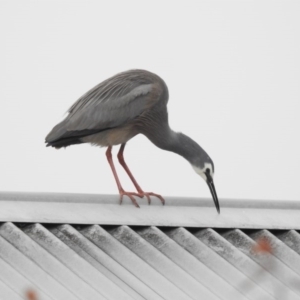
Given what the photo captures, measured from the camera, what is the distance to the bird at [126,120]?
9.66 metres

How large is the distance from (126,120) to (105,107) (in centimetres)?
28

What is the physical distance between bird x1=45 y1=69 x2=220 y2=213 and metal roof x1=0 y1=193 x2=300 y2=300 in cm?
189

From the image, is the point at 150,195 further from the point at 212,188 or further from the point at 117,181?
the point at 212,188

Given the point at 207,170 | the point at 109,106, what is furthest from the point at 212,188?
the point at 109,106

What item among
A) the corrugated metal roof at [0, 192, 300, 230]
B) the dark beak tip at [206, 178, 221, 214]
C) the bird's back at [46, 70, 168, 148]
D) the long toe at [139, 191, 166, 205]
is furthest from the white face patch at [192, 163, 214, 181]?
the corrugated metal roof at [0, 192, 300, 230]

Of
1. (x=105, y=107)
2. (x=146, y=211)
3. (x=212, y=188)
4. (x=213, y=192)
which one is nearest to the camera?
(x=146, y=211)

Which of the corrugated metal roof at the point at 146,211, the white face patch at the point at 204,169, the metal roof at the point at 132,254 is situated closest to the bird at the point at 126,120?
the white face patch at the point at 204,169

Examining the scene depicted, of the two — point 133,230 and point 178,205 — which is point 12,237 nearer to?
point 133,230

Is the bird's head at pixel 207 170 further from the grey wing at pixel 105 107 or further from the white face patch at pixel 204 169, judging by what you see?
the grey wing at pixel 105 107

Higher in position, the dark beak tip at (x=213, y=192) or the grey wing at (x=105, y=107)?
the grey wing at (x=105, y=107)

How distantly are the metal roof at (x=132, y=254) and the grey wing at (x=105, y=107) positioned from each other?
189 centimetres

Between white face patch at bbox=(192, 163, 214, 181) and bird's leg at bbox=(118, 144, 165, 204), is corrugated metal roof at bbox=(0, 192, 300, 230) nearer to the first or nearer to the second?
bird's leg at bbox=(118, 144, 165, 204)

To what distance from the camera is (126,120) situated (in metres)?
9.82

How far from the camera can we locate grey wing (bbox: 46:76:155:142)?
962cm
